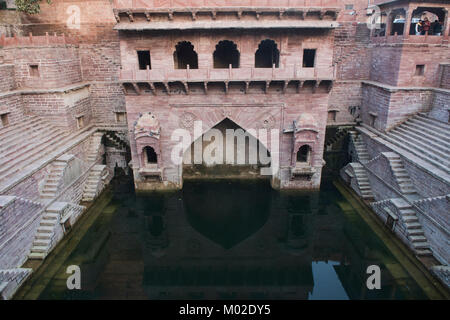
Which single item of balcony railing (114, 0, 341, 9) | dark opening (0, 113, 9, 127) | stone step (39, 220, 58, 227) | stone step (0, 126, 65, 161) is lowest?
stone step (39, 220, 58, 227)

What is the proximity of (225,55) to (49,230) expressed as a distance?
10050 millimetres

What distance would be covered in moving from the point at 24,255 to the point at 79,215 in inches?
114

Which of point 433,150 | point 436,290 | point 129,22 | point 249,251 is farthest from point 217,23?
point 436,290

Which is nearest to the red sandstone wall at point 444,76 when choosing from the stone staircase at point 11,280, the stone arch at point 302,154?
the stone arch at point 302,154

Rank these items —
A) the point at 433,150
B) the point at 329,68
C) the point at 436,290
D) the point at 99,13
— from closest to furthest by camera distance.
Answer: the point at 436,290
the point at 433,150
the point at 329,68
the point at 99,13

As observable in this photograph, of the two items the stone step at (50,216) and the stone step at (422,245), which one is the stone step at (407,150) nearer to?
the stone step at (422,245)

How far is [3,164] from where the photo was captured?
10.4m

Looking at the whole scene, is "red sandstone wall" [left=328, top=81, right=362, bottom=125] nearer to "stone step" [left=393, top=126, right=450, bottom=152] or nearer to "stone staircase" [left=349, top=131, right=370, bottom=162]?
"stone staircase" [left=349, top=131, right=370, bottom=162]

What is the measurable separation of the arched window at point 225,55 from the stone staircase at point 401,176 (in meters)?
7.61

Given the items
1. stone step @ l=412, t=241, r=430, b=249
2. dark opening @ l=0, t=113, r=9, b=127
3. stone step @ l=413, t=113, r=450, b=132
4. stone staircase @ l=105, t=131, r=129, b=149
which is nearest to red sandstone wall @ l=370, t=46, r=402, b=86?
stone step @ l=413, t=113, r=450, b=132

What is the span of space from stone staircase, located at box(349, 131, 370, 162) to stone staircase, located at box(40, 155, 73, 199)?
41.3 feet

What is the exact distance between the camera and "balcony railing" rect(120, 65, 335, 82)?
12.5 meters

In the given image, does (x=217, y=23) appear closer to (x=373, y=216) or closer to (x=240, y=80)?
(x=240, y=80)

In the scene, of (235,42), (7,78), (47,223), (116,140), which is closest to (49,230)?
(47,223)
